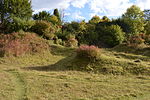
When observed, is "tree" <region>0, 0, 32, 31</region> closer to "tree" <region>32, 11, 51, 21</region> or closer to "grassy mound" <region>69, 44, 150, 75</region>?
"tree" <region>32, 11, 51, 21</region>

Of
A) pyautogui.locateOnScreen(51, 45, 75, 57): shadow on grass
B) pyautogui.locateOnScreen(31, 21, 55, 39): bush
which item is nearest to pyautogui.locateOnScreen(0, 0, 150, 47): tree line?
pyautogui.locateOnScreen(31, 21, 55, 39): bush

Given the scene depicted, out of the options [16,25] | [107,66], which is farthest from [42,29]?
[107,66]

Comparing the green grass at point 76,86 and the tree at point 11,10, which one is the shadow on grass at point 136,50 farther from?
the tree at point 11,10

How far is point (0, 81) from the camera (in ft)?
26.5

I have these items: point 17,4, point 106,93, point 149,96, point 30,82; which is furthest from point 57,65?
point 17,4

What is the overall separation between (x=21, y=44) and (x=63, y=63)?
5.88 metres

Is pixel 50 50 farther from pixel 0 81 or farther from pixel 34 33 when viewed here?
pixel 0 81

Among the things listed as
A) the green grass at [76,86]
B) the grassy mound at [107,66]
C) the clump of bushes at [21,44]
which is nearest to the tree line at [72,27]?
the clump of bushes at [21,44]

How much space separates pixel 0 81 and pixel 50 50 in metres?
10.1

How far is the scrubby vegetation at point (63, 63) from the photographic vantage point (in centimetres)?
697

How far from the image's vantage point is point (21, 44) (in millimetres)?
16031

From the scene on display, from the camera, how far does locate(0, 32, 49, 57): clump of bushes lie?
14664mm

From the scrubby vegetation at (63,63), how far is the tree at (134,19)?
535 cm

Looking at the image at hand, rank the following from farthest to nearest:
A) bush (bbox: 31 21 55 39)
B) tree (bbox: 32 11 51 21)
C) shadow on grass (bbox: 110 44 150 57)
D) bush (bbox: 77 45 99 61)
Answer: tree (bbox: 32 11 51 21) < bush (bbox: 31 21 55 39) < shadow on grass (bbox: 110 44 150 57) < bush (bbox: 77 45 99 61)
